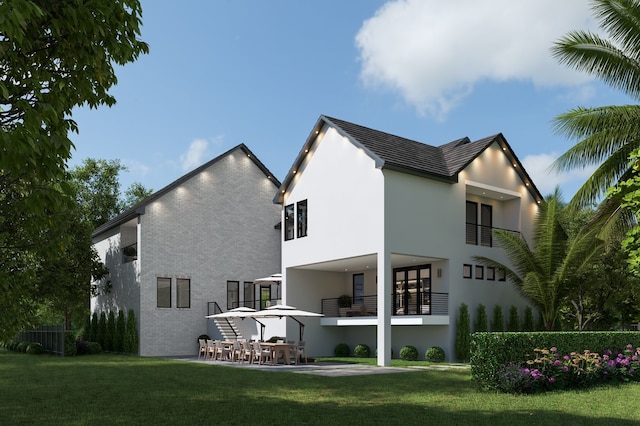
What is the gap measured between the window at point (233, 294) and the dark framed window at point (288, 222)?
6.80 m

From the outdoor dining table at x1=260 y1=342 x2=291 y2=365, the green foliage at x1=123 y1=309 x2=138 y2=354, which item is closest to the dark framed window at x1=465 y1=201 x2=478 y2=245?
the outdoor dining table at x1=260 y1=342 x2=291 y2=365

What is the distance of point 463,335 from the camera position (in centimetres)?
2633

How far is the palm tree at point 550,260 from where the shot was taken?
24.7m

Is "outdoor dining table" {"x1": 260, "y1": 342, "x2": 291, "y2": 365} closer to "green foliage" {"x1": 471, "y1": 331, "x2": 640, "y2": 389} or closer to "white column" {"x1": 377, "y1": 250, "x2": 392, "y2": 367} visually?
"white column" {"x1": 377, "y1": 250, "x2": 392, "y2": 367}

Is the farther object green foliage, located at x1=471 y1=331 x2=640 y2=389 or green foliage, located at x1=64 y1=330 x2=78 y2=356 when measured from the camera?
green foliage, located at x1=64 y1=330 x2=78 y2=356

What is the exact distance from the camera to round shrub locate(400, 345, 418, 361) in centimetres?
2688

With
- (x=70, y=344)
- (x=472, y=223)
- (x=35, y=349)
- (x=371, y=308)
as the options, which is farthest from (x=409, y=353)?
(x=35, y=349)

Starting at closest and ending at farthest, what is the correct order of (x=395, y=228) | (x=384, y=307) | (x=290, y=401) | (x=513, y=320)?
(x=290, y=401)
(x=384, y=307)
(x=395, y=228)
(x=513, y=320)

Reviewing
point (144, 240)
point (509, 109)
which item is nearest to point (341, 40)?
point (509, 109)

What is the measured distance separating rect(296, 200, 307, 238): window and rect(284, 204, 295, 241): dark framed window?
21.0 inches

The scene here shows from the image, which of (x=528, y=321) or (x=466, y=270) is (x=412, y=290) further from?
(x=528, y=321)

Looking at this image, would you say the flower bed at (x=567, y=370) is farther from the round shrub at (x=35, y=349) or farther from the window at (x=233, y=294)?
the round shrub at (x=35, y=349)

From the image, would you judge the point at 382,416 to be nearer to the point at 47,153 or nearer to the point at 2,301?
the point at 2,301

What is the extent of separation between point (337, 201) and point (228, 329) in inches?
411
